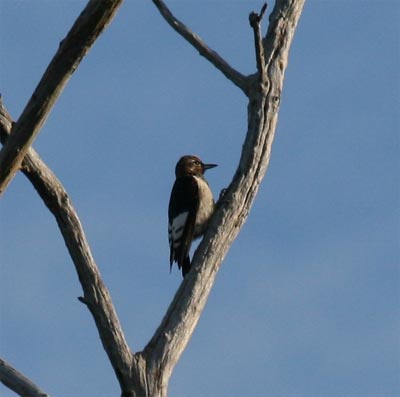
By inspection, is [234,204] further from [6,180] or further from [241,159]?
[6,180]

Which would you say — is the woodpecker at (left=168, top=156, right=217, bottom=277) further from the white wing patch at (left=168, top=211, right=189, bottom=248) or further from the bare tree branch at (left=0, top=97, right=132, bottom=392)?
the bare tree branch at (left=0, top=97, right=132, bottom=392)

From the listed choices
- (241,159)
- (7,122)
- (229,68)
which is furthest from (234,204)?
(7,122)

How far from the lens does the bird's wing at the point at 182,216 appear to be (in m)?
9.43

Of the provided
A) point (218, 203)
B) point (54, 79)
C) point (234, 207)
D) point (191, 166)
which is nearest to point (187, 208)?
point (191, 166)

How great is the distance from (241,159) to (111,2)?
6.86 feet

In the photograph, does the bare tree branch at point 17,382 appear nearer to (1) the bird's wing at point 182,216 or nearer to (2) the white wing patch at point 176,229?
(1) the bird's wing at point 182,216

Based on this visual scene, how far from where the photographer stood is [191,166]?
11.0 meters

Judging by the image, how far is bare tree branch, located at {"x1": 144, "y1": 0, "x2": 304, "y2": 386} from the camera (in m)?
6.92

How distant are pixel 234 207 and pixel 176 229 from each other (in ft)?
7.32

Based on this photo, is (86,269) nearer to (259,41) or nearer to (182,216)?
(259,41)

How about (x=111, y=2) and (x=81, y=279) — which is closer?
(x=111, y=2)

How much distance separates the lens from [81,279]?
22.2ft

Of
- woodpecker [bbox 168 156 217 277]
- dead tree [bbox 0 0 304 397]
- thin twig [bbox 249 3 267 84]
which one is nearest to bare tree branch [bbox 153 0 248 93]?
dead tree [bbox 0 0 304 397]

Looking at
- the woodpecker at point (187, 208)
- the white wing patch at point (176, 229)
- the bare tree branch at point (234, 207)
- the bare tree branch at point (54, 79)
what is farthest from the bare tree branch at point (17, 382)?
the white wing patch at point (176, 229)
